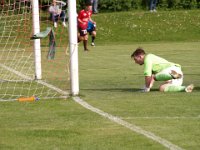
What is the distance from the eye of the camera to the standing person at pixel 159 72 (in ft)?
39.6

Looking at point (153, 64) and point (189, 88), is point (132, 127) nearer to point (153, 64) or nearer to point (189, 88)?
point (189, 88)

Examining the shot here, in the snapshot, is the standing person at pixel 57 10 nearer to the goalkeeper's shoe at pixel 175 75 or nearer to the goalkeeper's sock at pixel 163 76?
the goalkeeper's sock at pixel 163 76

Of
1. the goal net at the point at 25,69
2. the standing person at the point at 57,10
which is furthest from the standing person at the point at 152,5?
the standing person at the point at 57,10

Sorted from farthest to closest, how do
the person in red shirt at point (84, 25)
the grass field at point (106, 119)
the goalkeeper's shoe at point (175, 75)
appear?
1. the person in red shirt at point (84, 25)
2. the goalkeeper's shoe at point (175, 75)
3. the grass field at point (106, 119)

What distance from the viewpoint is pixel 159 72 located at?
40.4 feet

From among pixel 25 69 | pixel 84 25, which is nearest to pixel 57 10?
pixel 25 69

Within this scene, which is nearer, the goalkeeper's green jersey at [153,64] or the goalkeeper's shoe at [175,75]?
the goalkeeper's green jersey at [153,64]

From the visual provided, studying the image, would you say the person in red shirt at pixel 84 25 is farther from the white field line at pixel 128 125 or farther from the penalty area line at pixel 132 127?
the penalty area line at pixel 132 127

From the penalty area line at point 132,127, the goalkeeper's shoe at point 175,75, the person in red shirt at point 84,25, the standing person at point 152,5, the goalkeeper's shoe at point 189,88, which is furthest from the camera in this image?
the standing person at point 152,5

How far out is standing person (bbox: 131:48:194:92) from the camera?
1206cm

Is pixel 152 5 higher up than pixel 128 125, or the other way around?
pixel 128 125

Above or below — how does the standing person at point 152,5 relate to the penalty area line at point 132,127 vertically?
below

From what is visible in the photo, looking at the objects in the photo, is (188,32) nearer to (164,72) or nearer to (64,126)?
(164,72)

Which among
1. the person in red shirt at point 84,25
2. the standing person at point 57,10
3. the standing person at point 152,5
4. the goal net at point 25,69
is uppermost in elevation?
the standing person at point 57,10
